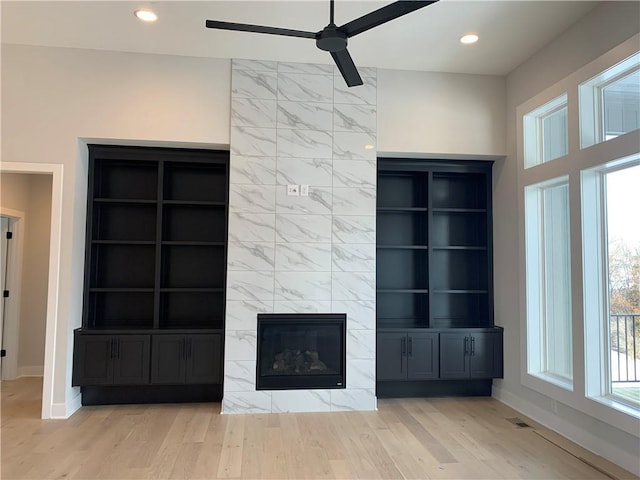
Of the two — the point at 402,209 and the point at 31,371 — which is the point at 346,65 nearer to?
the point at 402,209

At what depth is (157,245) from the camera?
14.8 feet

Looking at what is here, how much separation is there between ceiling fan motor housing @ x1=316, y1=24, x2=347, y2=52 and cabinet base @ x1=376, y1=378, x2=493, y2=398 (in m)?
3.56

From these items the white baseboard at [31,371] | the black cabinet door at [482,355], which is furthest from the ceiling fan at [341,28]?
the white baseboard at [31,371]

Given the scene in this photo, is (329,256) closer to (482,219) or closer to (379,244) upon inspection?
(379,244)

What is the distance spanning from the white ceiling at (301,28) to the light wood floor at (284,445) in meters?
3.57

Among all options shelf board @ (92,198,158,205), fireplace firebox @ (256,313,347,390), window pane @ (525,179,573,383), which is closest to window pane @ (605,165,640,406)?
window pane @ (525,179,573,383)

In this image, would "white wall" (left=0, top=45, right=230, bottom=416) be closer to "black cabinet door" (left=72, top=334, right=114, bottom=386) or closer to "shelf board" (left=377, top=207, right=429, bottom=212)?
"black cabinet door" (left=72, top=334, right=114, bottom=386)

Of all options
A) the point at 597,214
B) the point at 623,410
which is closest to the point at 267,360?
the point at 623,410

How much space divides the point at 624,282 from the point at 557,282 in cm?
78

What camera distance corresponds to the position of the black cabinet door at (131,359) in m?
4.22

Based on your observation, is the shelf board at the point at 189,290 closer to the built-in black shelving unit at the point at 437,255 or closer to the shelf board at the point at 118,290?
the shelf board at the point at 118,290

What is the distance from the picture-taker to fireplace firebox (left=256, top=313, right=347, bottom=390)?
4.27 m

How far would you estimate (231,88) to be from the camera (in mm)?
4344

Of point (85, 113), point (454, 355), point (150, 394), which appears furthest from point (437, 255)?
point (85, 113)
